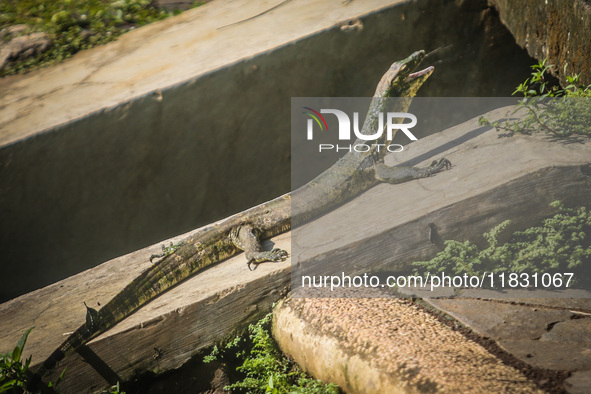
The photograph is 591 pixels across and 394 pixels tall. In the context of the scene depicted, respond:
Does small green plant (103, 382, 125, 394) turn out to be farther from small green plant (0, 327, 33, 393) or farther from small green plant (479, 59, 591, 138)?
small green plant (479, 59, 591, 138)

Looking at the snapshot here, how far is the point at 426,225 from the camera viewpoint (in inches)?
128

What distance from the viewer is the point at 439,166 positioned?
3.90m

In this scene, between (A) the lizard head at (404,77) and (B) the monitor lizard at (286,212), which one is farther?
(A) the lizard head at (404,77)

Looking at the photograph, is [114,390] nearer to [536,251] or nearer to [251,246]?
[251,246]

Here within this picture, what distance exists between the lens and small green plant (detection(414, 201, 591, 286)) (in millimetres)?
3064

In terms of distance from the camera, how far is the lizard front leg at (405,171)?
3893 millimetres

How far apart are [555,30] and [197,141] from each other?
3.34 meters

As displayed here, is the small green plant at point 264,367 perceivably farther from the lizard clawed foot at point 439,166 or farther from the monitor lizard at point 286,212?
the lizard clawed foot at point 439,166

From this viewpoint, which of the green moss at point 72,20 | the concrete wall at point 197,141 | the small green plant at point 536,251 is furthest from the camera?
the green moss at point 72,20

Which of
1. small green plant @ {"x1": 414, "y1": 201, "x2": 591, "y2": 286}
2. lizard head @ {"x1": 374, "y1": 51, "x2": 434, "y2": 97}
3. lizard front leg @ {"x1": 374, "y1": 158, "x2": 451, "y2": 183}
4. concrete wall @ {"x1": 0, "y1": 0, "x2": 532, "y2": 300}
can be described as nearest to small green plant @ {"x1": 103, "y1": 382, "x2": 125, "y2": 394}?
concrete wall @ {"x1": 0, "y1": 0, "x2": 532, "y2": 300}

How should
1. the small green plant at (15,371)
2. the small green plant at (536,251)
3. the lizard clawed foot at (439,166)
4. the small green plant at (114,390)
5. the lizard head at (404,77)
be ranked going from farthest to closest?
the lizard head at (404,77)
the lizard clawed foot at (439,166)
the small green plant at (114,390)
the small green plant at (536,251)
the small green plant at (15,371)

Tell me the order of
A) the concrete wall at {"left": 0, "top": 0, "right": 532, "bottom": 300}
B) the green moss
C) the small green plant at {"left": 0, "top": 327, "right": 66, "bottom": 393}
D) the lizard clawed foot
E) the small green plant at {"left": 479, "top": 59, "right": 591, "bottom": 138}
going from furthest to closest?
the green moss, the concrete wall at {"left": 0, "top": 0, "right": 532, "bottom": 300}, the lizard clawed foot, the small green plant at {"left": 479, "top": 59, "right": 591, "bottom": 138}, the small green plant at {"left": 0, "top": 327, "right": 66, "bottom": 393}

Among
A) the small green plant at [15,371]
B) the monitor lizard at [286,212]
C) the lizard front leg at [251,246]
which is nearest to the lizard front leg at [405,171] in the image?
the monitor lizard at [286,212]

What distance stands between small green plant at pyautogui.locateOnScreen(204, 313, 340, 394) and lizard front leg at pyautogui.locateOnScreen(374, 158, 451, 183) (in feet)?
4.89
